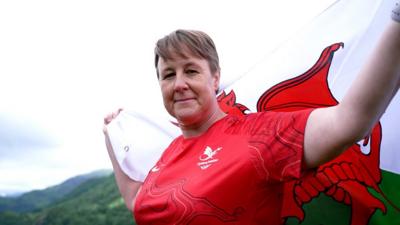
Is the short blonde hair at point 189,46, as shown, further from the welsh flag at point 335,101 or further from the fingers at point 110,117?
the fingers at point 110,117

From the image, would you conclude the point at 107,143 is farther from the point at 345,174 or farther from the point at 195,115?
the point at 345,174

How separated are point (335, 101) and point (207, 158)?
0.88 meters

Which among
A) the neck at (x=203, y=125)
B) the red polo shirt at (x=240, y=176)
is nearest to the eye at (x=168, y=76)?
the neck at (x=203, y=125)

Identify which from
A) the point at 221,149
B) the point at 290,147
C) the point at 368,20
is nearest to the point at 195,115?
the point at 221,149

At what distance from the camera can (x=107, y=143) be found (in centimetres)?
279

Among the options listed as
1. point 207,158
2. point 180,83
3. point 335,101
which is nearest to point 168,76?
point 180,83

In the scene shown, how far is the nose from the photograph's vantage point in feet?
6.01

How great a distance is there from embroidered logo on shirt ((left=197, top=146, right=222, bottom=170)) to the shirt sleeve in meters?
0.19

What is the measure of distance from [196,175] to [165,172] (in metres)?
0.27

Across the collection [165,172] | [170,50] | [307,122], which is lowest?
[165,172]

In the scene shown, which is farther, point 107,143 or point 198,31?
point 107,143

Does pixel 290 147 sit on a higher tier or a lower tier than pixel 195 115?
lower

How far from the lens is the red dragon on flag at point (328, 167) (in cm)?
197

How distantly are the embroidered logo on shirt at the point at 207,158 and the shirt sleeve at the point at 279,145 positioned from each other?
0.19 metres
